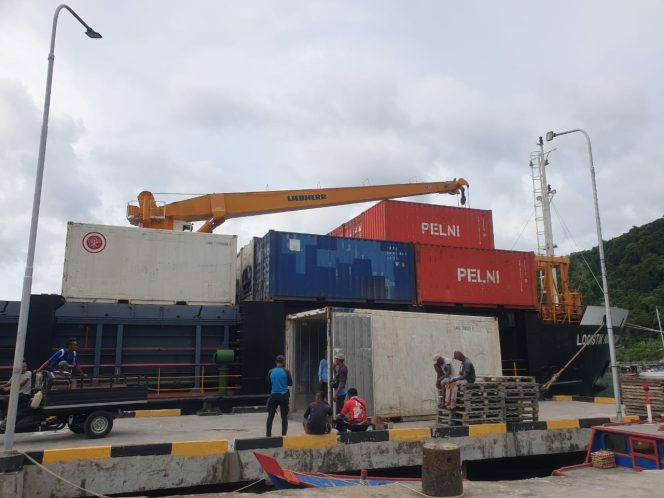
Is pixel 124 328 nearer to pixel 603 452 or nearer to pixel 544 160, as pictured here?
pixel 603 452

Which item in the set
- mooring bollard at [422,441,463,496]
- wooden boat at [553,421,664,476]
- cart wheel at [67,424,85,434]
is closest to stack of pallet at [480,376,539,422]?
wooden boat at [553,421,664,476]

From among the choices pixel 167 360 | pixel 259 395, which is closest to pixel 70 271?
pixel 167 360

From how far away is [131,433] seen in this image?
11438mm

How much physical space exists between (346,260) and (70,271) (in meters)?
9.90

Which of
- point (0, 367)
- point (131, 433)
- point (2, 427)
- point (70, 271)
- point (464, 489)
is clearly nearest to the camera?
point (464, 489)

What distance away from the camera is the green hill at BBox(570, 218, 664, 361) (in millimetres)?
75125

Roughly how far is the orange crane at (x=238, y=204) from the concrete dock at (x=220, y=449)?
8.44 meters

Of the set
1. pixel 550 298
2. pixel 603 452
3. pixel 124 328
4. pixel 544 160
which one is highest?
pixel 544 160

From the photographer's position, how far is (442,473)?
651 cm

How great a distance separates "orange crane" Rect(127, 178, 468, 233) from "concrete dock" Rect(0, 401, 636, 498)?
844 cm

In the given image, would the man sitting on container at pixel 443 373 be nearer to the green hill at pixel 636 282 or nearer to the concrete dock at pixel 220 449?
the concrete dock at pixel 220 449

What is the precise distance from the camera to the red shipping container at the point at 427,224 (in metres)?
22.6

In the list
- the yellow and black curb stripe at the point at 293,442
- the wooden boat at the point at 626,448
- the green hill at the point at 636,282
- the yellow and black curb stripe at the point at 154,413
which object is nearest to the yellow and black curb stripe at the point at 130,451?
the yellow and black curb stripe at the point at 293,442

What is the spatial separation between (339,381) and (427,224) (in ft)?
43.1
